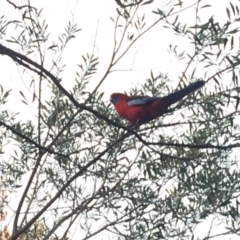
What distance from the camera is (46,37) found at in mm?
3482

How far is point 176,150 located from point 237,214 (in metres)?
0.52

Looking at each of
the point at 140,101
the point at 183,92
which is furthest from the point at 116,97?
the point at 183,92

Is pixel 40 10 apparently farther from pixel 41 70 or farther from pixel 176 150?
pixel 41 70

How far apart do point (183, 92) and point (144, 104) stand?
0.65 meters

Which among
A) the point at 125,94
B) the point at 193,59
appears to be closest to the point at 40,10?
the point at 125,94

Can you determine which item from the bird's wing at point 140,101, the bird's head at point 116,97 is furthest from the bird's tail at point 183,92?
the bird's head at point 116,97

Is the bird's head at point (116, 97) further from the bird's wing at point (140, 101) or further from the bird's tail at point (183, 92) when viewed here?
the bird's tail at point (183, 92)

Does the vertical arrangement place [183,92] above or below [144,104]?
below

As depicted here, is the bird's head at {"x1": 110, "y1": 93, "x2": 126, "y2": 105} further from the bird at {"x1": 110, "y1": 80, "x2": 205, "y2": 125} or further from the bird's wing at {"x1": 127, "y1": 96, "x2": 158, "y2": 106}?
the bird's wing at {"x1": 127, "y1": 96, "x2": 158, "y2": 106}

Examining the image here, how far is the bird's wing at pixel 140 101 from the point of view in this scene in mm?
3231

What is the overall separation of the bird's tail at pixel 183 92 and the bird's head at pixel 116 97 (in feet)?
2.91

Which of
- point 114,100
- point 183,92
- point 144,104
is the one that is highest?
point 114,100

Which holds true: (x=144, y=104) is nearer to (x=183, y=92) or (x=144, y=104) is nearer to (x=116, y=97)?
(x=116, y=97)

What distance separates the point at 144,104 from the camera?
325 cm
